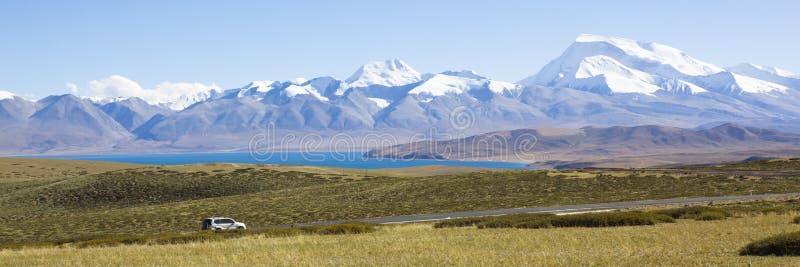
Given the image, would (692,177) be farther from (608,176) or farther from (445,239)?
(445,239)

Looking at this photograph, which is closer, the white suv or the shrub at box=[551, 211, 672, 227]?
the shrub at box=[551, 211, 672, 227]

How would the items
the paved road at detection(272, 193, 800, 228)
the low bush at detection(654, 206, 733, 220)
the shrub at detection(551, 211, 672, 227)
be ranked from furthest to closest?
1. the paved road at detection(272, 193, 800, 228)
2. the low bush at detection(654, 206, 733, 220)
3. the shrub at detection(551, 211, 672, 227)

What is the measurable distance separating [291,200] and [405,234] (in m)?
49.0

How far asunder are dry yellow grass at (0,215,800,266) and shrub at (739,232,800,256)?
0.75m

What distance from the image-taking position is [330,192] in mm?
102125

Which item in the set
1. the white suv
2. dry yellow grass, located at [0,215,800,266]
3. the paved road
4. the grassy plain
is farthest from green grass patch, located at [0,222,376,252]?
the grassy plain

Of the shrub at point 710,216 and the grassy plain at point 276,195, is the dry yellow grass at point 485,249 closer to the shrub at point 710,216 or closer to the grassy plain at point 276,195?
the shrub at point 710,216

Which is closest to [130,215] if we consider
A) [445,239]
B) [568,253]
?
[445,239]

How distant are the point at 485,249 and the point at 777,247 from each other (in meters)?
11.4

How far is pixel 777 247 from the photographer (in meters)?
29.5

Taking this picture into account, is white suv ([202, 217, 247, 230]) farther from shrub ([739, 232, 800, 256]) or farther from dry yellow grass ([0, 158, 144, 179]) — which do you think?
dry yellow grass ([0, 158, 144, 179])

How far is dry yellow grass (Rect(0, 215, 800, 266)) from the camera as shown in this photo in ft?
95.2

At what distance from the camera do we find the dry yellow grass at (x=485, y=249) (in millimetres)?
29031

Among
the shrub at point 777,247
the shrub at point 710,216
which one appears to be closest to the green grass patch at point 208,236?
the shrub at point 710,216
